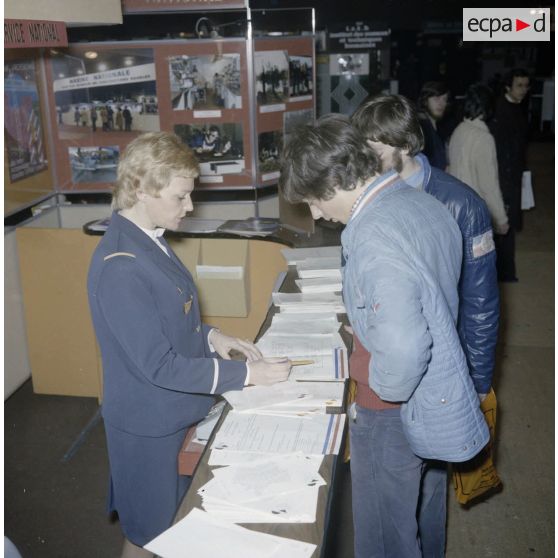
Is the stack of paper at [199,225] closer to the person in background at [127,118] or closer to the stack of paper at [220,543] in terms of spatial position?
the person in background at [127,118]

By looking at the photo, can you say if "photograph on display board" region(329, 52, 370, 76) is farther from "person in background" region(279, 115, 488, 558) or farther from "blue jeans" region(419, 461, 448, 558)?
"person in background" region(279, 115, 488, 558)

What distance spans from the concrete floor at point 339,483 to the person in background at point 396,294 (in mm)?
1084

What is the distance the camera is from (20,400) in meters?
3.99

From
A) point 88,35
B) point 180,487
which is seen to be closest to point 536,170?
point 88,35

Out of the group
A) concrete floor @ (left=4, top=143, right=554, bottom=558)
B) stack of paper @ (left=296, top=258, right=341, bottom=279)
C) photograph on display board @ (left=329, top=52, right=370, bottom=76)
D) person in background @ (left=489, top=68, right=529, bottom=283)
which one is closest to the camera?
concrete floor @ (left=4, top=143, right=554, bottom=558)

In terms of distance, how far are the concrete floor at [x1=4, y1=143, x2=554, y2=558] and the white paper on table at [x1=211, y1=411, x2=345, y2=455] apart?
100cm

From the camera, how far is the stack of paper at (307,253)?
10.8 feet

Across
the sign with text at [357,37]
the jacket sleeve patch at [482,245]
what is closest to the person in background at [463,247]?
the jacket sleeve patch at [482,245]

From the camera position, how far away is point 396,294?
1.47 m

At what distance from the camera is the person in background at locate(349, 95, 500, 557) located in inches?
87.4

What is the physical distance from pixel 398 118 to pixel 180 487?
143 cm

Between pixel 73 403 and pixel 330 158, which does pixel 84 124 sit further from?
pixel 330 158

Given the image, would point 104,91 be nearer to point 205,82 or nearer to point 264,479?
point 205,82

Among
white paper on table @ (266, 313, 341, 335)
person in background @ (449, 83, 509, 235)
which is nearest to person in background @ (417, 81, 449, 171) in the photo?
person in background @ (449, 83, 509, 235)
